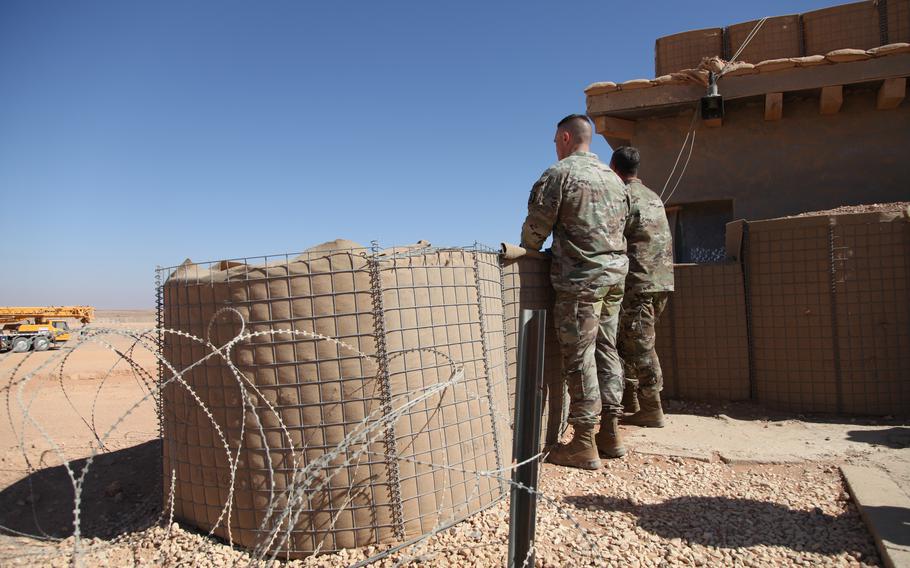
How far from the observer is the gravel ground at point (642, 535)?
243 centimetres

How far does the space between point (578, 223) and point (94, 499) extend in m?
3.44

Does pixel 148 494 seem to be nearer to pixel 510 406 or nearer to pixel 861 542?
pixel 510 406

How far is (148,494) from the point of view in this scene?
11.8 ft

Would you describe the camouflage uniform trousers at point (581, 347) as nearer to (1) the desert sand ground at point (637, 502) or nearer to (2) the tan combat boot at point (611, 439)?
(2) the tan combat boot at point (611, 439)

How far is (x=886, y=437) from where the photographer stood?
4012mm

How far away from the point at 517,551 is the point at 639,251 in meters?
3.23

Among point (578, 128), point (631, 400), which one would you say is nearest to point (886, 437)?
point (631, 400)

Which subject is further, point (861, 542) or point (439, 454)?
point (439, 454)

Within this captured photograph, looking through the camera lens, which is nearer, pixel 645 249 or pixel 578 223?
pixel 578 223

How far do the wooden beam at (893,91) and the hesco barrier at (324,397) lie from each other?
575 cm

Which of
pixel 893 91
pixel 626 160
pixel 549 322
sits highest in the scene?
pixel 893 91

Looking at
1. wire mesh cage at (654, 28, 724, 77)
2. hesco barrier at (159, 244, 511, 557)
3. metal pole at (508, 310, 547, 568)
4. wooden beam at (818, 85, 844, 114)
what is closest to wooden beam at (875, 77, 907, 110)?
wooden beam at (818, 85, 844, 114)

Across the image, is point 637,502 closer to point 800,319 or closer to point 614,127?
point 800,319

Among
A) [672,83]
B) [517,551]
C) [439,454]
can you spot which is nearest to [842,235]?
[672,83]
